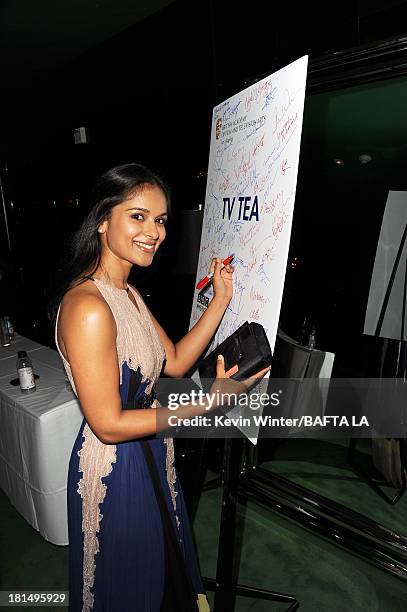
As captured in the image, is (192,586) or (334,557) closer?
(192,586)

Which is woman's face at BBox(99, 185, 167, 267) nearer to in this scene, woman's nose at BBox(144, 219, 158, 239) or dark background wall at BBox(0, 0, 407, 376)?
woman's nose at BBox(144, 219, 158, 239)

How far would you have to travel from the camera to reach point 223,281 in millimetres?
1320

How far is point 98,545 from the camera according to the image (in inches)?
49.6

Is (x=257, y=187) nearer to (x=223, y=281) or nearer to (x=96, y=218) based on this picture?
(x=223, y=281)

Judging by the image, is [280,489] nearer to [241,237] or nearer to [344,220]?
[241,237]

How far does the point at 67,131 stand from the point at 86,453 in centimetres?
327

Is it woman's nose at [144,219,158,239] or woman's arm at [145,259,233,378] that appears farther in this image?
woman's arm at [145,259,233,378]

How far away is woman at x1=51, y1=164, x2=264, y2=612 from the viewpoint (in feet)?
3.88

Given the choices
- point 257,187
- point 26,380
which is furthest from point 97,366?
point 26,380

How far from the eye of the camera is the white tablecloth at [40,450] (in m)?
2.08

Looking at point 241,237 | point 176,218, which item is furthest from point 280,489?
point 176,218

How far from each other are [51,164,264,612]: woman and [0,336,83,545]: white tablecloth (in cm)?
80

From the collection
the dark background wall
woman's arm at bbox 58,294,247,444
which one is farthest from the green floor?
woman's arm at bbox 58,294,247,444

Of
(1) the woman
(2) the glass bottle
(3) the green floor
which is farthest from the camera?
(2) the glass bottle
